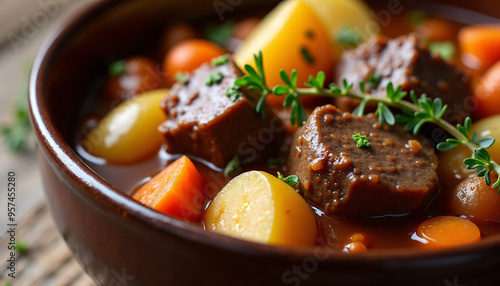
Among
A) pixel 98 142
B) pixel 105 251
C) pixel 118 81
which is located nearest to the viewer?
pixel 105 251

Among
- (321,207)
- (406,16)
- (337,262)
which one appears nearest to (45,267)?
(321,207)

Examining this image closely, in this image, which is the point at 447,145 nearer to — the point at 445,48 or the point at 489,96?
the point at 489,96

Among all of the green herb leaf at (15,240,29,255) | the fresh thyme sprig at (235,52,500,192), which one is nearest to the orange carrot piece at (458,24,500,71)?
the fresh thyme sprig at (235,52,500,192)

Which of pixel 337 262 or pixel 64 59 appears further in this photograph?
pixel 64 59

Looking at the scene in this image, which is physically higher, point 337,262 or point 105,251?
point 337,262

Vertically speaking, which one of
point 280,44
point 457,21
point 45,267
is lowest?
point 45,267

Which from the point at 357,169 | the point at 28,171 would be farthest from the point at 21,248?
the point at 357,169

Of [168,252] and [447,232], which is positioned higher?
[168,252]

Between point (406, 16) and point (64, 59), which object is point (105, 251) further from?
point (406, 16)

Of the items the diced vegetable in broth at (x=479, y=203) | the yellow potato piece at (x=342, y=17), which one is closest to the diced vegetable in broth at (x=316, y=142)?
the diced vegetable in broth at (x=479, y=203)
